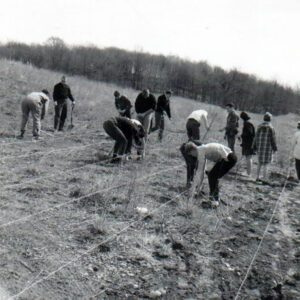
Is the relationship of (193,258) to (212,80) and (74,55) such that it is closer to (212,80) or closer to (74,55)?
(74,55)

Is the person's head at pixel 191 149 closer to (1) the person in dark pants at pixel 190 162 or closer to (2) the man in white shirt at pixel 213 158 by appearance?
(2) the man in white shirt at pixel 213 158

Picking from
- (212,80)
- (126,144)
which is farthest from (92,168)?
(212,80)

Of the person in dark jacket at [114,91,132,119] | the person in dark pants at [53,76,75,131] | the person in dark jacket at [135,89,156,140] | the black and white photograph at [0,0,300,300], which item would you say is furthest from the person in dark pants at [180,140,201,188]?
the person in dark pants at [53,76,75,131]

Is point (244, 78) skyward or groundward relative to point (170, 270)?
skyward

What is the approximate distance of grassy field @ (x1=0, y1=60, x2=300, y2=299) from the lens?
3.13 m

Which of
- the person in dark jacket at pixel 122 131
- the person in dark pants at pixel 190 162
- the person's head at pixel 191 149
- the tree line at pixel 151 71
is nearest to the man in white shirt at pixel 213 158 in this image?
the person's head at pixel 191 149

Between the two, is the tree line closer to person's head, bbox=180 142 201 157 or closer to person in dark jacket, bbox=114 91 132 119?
person in dark jacket, bbox=114 91 132 119

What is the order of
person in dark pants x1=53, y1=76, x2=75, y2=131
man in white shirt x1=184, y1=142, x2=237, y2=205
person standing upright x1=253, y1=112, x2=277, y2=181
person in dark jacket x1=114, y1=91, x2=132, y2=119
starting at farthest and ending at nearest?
person in dark pants x1=53, y1=76, x2=75, y2=131 < person in dark jacket x1=114, y1=91, x2=132, y2=119 < person standing upright x1=253, y1=112, x2=277, y2=181 < man in white shirt x1=184, y1=142, x2=237, y2=205

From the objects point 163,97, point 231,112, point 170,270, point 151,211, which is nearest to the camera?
point 170,270

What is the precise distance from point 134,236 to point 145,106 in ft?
16.8

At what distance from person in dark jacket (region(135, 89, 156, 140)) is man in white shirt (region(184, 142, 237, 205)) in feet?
11.6

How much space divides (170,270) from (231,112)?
5.31 metres

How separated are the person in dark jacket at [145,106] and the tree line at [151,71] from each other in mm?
46797

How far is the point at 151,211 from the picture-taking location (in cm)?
479
